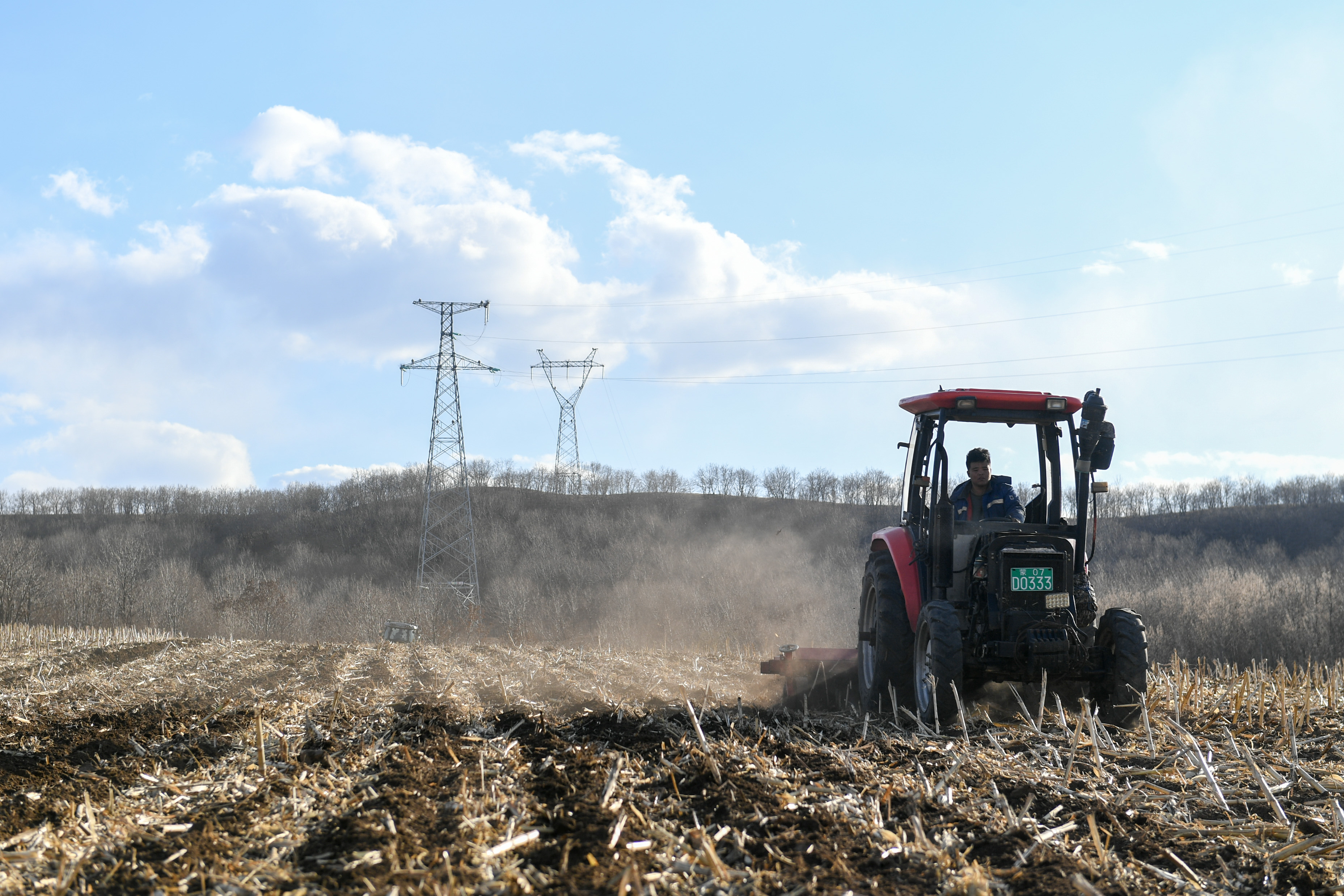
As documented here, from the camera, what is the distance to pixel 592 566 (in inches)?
1889

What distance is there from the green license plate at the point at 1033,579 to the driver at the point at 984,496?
783mm

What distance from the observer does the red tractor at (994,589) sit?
6.21 metres

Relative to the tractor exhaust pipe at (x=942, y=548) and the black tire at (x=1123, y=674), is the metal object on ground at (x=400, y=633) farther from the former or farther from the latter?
the black tire at (x=1123, y=674)

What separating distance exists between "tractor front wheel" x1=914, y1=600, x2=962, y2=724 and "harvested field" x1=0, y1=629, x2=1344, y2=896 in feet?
0.58

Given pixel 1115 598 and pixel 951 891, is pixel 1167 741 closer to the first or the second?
pixel 951 891

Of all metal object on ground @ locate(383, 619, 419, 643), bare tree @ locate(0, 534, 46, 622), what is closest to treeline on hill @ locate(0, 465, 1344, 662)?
bare tree @ locate(0, 534, 46, 622)

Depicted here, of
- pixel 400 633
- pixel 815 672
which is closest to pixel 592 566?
pixel 400 633

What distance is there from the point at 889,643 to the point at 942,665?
986 mm

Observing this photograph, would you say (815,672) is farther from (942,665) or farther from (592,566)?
(592,566)

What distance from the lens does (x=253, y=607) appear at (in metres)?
39.0

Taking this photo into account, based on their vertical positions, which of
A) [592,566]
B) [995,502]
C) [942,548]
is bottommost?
[592,566]

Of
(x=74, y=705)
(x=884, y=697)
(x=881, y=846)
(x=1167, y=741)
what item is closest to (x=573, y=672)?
(x=884, y=697)

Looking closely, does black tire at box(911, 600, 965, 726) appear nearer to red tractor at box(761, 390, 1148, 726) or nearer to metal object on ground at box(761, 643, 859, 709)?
red tractor at box(761, 390, 1148, 726)

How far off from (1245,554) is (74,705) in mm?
54138
